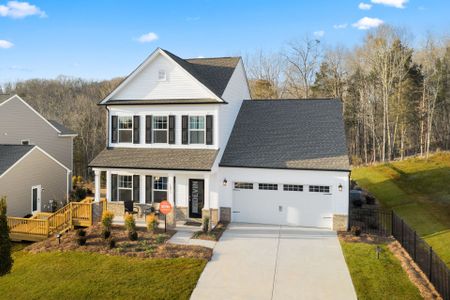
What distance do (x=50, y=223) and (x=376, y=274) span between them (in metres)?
14.6

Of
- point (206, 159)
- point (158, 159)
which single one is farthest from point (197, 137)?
point (158, 159)

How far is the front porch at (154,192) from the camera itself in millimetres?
18000

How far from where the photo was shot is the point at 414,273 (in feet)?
38.4

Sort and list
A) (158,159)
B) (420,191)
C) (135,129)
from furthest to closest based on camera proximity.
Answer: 1. (420,191)
2. (135,129)
3. (158,159)

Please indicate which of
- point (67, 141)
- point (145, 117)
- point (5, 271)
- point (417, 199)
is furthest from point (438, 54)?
point (5, 271)

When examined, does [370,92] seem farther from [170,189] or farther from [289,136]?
[170,189]

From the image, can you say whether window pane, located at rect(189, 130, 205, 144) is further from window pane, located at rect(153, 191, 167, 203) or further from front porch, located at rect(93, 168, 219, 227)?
window pane, located at rect(153, 191, 167, 203)

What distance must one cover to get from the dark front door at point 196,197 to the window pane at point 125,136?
436 cm

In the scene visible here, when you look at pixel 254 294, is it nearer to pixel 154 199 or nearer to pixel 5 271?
pixel 5 271

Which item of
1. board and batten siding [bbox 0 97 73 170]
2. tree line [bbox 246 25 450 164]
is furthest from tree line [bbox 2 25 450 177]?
board and batten siding [bbox 0 97 73 170]

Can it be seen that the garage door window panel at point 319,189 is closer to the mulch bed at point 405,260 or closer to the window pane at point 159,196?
the mulch bed at point 405,260

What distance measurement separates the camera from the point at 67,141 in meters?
30.2

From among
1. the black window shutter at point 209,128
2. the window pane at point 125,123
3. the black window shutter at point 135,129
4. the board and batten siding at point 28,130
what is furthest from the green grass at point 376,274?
the board and batten siding at point 28,130

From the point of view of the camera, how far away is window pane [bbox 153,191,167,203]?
728 inches
